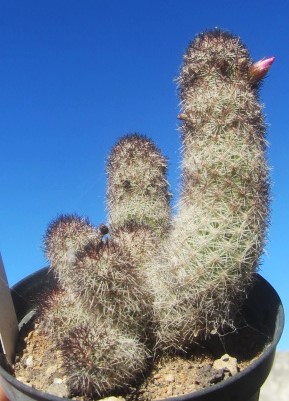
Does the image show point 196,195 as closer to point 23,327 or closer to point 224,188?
point 224,188

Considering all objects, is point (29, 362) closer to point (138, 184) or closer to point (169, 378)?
point (169, 378)

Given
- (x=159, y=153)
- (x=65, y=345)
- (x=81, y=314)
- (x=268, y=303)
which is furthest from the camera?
(x=159, y=153)

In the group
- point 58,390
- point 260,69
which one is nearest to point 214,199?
point 260,69

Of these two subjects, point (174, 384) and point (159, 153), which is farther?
point (159, 153)

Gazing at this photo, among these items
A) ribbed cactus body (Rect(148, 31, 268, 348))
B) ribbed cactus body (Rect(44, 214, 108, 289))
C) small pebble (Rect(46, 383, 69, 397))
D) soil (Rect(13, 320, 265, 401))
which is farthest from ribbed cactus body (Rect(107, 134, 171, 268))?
small pebble (Rect(46, 383, 69, 397))

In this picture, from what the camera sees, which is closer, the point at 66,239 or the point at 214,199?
the point at 214,199

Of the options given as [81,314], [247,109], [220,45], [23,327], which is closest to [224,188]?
[247,109]

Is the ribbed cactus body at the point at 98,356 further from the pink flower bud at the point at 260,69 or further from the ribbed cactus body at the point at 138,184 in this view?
the pink flower bud at the point at 260,69
